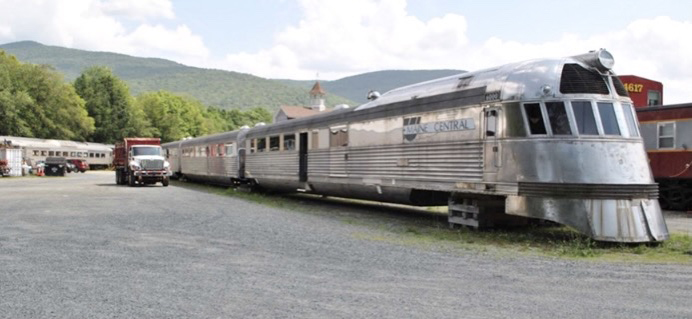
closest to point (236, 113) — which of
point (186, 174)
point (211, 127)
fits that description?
point (211, 127)

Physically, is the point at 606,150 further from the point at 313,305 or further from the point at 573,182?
the point at 313,305

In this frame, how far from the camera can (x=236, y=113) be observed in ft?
573

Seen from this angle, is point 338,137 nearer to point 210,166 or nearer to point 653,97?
point 653,97

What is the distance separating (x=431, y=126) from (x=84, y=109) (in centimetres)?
8222

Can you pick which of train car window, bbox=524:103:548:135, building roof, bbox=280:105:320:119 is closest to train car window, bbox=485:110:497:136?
train car window, bbox=524:103:548:135

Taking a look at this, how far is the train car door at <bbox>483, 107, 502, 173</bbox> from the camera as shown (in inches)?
448

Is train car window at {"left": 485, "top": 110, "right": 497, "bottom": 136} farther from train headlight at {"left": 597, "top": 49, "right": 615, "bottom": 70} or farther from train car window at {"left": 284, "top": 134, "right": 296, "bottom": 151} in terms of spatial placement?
train car window at {"left": 284, "top": 134, "right": 296, "bottom": 151}

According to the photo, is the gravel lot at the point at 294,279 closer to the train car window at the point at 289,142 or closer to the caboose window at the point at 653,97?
the train car window at the point at 289,142

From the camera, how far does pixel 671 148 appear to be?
60.1ft

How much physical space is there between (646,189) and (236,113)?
555 ft

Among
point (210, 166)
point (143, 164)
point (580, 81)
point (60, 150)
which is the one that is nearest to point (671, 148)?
point (580, 81)

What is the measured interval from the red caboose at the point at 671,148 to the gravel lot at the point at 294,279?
36.4 ft

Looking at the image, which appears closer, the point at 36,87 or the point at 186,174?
the point at 186,174

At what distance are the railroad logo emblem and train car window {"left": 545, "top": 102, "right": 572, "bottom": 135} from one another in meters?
1.60
